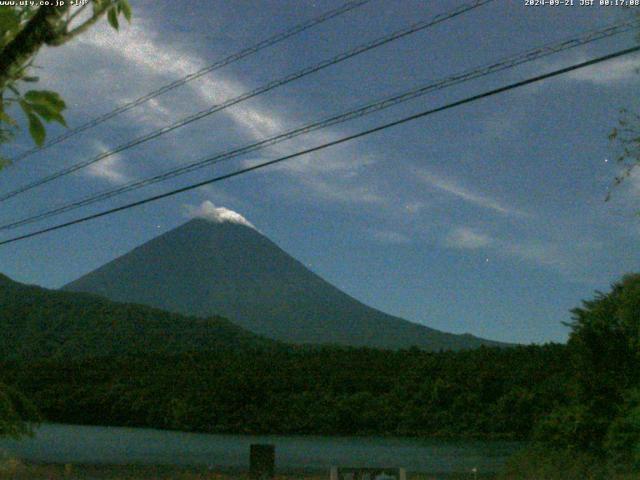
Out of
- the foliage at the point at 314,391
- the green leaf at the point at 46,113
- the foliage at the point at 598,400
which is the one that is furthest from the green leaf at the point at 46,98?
the foliage at the point at 314,391

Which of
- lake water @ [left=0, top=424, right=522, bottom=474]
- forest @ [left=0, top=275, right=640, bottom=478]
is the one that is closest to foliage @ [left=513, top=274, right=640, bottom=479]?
forest @ [left=0, top=275, right=640, bottom=478]

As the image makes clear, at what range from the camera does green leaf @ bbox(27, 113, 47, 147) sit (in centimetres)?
380

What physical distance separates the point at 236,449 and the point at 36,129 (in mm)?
41457

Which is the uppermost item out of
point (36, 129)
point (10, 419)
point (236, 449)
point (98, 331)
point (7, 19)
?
point (98, 331)

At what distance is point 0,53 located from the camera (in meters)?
4.05

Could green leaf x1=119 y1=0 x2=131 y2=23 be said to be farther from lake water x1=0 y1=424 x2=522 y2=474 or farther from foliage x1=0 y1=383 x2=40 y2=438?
lake water x1=0 y1=424 x2=522 y2=474

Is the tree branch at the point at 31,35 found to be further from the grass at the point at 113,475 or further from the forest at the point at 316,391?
the forest at the point at 316,391

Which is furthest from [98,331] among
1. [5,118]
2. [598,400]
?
[5,118]

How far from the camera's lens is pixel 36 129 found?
12.6 ft

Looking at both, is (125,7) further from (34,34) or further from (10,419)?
(10,419)

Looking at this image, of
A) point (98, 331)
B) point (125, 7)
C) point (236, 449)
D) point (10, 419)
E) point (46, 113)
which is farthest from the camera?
point (98, 331)

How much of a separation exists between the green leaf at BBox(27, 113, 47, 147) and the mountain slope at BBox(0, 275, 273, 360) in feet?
280

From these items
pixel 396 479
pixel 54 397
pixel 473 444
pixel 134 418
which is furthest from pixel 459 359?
pixel 396 479

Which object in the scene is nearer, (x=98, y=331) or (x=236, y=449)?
(x=236, y=449)
